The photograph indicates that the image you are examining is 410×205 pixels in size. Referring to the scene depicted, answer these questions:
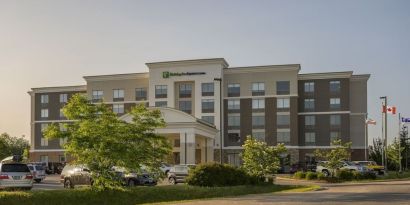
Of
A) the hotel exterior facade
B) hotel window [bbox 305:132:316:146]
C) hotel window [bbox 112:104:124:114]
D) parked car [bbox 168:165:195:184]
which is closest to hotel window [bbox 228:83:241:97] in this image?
the hotel exterior facade

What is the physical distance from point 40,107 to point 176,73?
2914 centimetres

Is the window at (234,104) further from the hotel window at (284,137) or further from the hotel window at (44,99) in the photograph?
the hotel window at (44,99)

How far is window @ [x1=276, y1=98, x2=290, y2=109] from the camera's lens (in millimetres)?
87250

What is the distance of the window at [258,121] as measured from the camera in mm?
88562

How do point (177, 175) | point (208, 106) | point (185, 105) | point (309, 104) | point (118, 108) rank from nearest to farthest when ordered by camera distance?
point (177, 175) < point (208, 106) < point (309, 104) < point (185, 105) < point (118, 108)

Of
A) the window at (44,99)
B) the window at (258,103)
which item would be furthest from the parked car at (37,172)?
the window at (44,99)

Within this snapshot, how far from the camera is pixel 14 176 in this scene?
29.2 m

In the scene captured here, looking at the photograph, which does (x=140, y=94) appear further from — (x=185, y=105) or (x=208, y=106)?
(x=208, y=106)

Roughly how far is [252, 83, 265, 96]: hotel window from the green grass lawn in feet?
180

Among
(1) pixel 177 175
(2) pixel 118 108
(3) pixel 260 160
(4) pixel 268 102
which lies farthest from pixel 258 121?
(3) pixel 260 160

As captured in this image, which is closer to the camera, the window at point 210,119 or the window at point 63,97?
the window at point 210,119

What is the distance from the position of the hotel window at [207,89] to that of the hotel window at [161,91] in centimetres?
615

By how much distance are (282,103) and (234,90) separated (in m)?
7.94

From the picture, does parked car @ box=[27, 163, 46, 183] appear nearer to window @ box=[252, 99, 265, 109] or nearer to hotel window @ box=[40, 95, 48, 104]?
window @ box=[252, 99, 265, 109]
